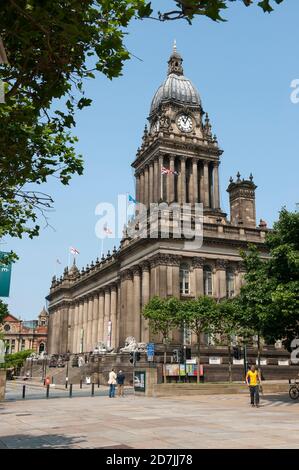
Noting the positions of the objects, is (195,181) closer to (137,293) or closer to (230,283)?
(230,283)

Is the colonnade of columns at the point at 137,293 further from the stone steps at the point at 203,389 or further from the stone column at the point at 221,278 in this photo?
the stone steps at the point at 203,389

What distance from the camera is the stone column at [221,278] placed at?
59.6 m

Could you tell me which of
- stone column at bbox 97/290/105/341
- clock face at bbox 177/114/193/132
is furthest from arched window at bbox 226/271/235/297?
clock face at bbox 177/114/193/132

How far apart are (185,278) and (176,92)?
117ft

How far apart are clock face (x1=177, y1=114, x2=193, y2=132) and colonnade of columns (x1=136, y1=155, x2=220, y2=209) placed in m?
5.54

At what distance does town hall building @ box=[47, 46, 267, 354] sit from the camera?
58500 millimetres

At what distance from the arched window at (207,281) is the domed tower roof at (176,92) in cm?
3196

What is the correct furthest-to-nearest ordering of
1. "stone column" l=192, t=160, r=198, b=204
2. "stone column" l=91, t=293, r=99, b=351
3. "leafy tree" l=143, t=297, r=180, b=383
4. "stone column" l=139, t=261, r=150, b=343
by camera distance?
"stone column" l=91, t=293, r=99, b=351 < "stone column" l=192, t=160, r=198, b=204 < "stone column" l=139, t=261, r=150, b=343 < "leafy tree" l=143, t=297, r=180, b=383

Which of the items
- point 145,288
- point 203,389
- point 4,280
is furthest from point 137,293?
point 4,280

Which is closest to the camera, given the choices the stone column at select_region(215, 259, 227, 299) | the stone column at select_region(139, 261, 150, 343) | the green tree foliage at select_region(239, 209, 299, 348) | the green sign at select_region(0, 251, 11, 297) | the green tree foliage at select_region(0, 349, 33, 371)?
the green sign at select_region(0, 251, 11, 297)

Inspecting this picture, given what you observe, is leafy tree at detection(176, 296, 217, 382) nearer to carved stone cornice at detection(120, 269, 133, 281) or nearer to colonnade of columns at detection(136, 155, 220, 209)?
carved stone cornice at detection(120, 269, 133, 281)

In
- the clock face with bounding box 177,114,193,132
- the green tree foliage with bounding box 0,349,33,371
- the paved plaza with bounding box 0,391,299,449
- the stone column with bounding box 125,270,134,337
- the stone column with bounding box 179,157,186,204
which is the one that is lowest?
the paved plaza with bounding box 0,391,299,449

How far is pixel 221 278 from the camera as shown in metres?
60.0

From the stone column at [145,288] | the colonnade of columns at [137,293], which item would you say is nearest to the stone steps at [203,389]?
the colonnade of columns at [137,293]
